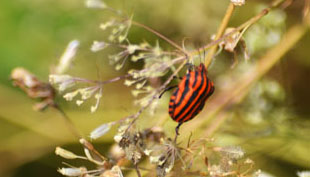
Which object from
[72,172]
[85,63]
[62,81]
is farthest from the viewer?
[85,63]

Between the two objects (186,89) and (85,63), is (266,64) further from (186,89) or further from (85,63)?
(85,63)

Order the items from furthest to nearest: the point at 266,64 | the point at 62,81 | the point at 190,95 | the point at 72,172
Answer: the point at 266,64 → the point at 62,81 → the point at 72,172 → the point at 190,95

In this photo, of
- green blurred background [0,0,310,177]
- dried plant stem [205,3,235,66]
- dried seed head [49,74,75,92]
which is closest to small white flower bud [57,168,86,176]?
dried seed head [49,74,75,92]

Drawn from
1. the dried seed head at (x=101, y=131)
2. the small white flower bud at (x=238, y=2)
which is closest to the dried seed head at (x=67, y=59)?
the dried seed head at (x=101, y=131)

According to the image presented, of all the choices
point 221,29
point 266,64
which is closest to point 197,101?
point 221,29

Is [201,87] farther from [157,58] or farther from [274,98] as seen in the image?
[274,98]

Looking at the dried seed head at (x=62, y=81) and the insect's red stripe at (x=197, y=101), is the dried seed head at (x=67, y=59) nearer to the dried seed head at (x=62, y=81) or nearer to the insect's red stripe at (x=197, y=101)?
the dried seed head at (x=62, y=81)
